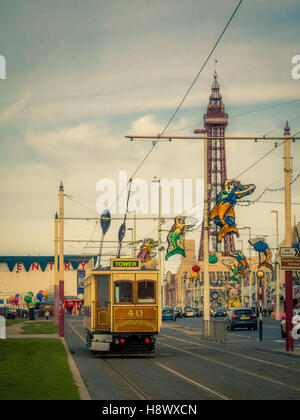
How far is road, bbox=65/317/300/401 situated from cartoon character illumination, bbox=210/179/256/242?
875cm

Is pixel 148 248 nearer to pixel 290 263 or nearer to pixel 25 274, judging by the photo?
pixel 290 263

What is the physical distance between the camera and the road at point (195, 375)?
16234mm

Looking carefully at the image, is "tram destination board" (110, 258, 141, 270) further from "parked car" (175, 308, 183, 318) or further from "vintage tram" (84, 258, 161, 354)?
"parked car" (175, 308, 183, 318)

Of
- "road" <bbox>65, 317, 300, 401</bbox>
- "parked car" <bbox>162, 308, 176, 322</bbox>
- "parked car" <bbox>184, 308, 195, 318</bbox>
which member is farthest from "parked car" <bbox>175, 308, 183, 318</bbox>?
"road" <bbox>65, 317, 300, 401</bbox>

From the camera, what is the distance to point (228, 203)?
38781 millimetres

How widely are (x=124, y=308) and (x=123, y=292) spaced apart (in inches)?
23.1

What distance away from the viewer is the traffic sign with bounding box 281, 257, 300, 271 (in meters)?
31.3

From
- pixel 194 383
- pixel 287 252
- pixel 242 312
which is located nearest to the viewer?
pixel 194 383

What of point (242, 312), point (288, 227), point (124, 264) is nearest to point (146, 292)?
point (124, 264)

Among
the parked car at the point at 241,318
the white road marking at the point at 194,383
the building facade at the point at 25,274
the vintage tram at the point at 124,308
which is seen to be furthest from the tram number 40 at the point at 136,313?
the building facade at the point at 25,274

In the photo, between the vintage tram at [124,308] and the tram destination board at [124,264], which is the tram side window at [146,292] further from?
the tram destination board at [124,264]
